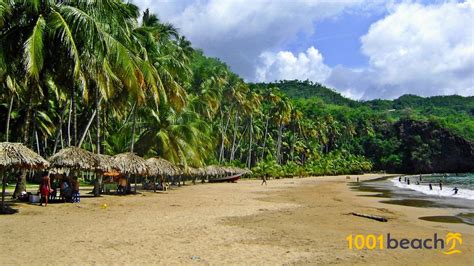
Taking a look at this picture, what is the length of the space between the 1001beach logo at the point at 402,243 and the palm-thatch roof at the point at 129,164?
43.5 ft

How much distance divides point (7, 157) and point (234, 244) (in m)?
7.96

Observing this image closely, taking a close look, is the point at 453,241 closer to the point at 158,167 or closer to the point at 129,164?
the point at 129,164

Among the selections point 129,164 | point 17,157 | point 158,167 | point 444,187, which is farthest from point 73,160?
point 444,187

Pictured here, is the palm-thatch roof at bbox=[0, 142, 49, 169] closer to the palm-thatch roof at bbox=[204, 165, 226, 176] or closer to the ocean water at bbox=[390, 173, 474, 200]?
the palm-thatch roof at bbox=[204, 165, 226, 176]

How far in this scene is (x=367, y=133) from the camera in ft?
361

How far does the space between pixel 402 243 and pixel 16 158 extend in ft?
37.9

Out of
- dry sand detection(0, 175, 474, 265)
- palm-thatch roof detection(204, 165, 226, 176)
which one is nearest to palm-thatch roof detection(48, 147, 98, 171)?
dry sand detection(0, 175, 474, 265)

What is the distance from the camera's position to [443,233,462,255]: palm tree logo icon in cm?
972

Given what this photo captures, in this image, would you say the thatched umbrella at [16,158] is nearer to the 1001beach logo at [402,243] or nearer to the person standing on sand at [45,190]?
the person standing on sand at [45,190]

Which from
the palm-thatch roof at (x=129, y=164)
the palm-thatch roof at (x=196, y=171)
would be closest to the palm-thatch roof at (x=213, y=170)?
the palm-thatch roof at (x=196, y=171)

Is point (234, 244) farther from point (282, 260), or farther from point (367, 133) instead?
point (367, 133)

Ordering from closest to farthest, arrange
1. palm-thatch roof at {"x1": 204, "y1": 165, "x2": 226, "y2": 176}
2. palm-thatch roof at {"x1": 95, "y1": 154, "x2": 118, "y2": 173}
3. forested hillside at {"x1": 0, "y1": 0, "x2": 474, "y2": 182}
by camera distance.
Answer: forested hillside at {"x1": 0, "y1": 0, "x2": 474, "y2": 182} → palm-thatch roof at {"x1": 95, "y1": 154, "x2": 118, "y2": 173} → palm-thatch roof at {"x1": 204, "y1": 165, "x2": 226, "y2": 176}

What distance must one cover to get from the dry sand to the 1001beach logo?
0.27 meters

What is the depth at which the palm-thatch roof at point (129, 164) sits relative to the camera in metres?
21.1
